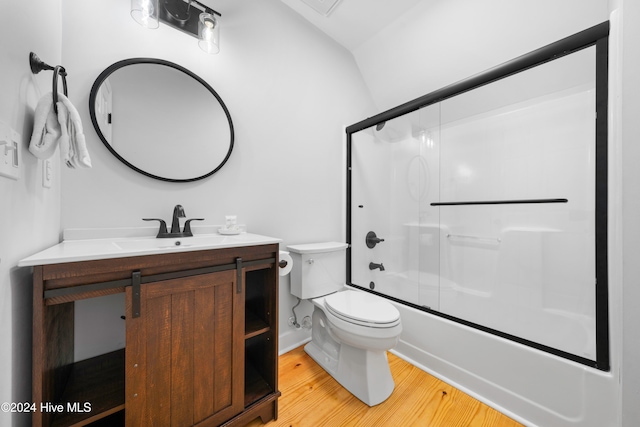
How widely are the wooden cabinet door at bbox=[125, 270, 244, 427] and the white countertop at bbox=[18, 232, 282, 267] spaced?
4.8 inches

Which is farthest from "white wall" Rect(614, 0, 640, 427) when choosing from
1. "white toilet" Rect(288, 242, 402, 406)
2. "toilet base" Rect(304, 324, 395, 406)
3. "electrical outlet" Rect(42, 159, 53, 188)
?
"electrical outlet" Rect(42, 159, 53, 188)

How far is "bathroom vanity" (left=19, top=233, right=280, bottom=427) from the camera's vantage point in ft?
2.37

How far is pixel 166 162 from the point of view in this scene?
130 centimetres

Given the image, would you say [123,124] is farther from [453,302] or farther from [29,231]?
[453,302]

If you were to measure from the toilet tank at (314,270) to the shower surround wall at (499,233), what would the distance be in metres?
0.40

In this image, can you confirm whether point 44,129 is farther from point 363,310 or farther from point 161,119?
point 363,310

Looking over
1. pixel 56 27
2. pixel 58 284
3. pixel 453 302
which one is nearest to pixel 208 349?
pixel 58 284

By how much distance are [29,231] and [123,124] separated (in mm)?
680

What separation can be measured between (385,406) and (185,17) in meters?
2.44

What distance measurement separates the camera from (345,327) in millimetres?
1332

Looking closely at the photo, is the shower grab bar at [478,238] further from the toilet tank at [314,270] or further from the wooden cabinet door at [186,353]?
the wooden cabinet door at [186,353]

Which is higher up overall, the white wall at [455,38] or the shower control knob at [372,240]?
the white wall at [455,38]

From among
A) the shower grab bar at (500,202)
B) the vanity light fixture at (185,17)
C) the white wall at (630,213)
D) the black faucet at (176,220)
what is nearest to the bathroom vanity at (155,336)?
the black faucet at (176,220)

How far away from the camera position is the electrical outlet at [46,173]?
0.86 metres
